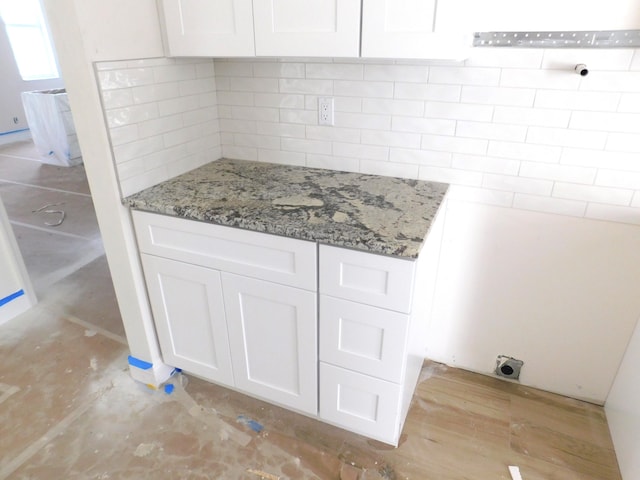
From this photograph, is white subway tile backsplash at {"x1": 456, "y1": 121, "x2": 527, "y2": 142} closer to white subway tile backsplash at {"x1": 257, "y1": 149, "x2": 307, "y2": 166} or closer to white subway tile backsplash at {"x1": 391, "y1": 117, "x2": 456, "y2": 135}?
white subway tile backsplash at {"x1": 391, "y1": 117, "x2": 456, "y2": 135}

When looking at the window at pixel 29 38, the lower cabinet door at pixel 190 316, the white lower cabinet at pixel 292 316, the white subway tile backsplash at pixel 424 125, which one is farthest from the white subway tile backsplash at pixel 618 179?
the window at pixel 29 38

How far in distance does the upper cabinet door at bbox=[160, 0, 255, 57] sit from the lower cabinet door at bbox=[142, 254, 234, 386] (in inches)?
32.6

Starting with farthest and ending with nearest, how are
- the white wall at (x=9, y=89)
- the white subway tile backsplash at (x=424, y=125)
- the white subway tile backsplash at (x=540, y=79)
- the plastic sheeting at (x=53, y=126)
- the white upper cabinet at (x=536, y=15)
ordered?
the white wall at (x=9, y=89) < the plastic sheeting at (x=53, y=126) < the white subway tile backsplash at (x=424, y=125) < the white subway tile backsplash at (x=540, y=79) < the white upper cabinet at (x=536, y=15)

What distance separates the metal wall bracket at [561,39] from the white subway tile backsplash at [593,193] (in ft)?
1.57

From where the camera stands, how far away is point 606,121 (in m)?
1.46

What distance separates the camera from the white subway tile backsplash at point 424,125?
1677 mm

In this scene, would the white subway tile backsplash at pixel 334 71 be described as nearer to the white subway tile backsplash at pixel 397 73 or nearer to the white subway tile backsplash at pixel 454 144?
the white subway tile backsplash at pixel 397 73

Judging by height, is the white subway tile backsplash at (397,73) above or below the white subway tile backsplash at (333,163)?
above

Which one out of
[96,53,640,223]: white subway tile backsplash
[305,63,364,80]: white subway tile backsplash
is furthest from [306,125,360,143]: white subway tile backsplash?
[305,63,364,80]: white subway tile backsplash

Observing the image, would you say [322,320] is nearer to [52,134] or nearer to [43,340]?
[43,340]

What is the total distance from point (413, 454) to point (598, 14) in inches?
66.7

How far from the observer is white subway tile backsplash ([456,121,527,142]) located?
1.59 m

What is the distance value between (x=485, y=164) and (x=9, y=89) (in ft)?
25.2

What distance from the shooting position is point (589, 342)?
178cm
